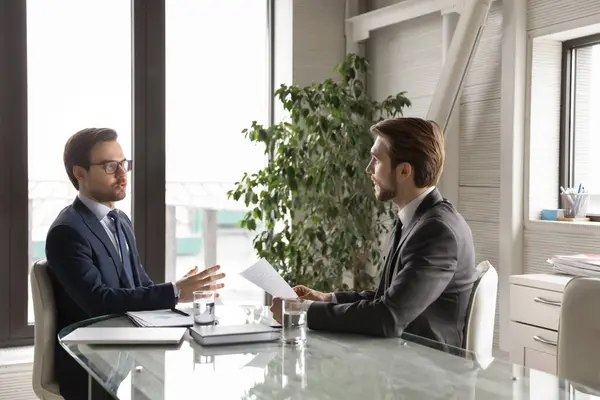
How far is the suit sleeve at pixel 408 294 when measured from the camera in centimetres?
214

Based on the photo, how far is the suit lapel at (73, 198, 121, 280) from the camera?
2.76 meters

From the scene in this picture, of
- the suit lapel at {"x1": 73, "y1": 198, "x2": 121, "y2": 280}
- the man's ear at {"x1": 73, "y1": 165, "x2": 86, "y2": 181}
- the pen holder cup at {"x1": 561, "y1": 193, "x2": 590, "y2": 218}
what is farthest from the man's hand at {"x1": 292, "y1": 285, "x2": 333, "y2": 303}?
the pen holder cup at {"x1": 561, "y1": 193, "x2": 590, "y2": 218}

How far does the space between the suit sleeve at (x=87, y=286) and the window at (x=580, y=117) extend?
2.14 metres

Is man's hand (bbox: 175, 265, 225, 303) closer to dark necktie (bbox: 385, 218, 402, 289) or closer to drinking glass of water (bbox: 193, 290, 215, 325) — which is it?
drinking glass of water (bbox: 193, 290, 215, 325)

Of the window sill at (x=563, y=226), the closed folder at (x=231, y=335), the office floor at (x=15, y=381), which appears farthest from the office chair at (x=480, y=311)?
the office floor at (x=15, y=381)

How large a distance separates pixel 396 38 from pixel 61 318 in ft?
9.09

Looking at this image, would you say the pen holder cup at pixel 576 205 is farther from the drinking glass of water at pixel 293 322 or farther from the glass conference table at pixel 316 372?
the drinking glass of water at pixel 293 322

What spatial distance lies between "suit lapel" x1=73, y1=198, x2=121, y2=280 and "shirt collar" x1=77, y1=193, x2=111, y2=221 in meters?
0.02

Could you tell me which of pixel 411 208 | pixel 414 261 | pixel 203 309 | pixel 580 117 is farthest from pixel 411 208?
pixel 580 117

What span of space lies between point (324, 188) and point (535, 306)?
1308 mm

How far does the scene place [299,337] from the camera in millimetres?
2070

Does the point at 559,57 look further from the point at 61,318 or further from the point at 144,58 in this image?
the point at 61,318

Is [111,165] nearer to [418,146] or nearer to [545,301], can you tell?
[418,146]

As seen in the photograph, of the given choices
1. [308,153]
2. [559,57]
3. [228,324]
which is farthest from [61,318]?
[559,57]
